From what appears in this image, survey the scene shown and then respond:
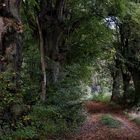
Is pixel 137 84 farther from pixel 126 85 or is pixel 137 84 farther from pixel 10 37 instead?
pixel 10 37

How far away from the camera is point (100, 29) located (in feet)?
74.5

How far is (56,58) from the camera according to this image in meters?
18.8

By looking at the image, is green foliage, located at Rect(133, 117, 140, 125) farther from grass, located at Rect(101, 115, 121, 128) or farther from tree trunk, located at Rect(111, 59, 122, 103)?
tree trunk, located at Rect(111, 59, 122, 103)

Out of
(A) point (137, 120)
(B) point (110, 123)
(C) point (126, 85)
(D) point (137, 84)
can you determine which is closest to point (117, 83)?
(C) point (126, 85)

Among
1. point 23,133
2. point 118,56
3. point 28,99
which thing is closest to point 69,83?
point 28,99

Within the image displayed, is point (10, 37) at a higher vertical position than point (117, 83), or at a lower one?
higher

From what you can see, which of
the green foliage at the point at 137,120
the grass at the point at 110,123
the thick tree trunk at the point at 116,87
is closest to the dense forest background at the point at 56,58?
the thick tree trunk at the point at 116,87

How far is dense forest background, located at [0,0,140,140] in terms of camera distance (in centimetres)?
1017

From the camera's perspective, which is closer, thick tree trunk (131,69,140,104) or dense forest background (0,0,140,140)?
dense forest background (0,0,140,140)

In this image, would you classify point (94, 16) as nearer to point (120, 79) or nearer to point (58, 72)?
point (58, 72)

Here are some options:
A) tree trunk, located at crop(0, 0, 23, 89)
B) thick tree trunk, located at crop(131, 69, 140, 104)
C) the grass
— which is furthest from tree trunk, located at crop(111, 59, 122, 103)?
tree trunk, located at crop(0, 0, 23, 89)

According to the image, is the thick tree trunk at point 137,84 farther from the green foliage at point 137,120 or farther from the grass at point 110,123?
the grass at point 110,123

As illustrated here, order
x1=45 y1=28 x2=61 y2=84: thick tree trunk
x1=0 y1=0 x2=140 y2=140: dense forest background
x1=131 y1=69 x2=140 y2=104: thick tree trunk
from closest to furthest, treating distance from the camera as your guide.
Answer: x1=0 y1=0 x2=140 y2=140: dense forest background → x1=45 y1=28 x2=61 y2=84: thick tree trunk → x1=131 y1=69 x2=140 y2=104: thick tree trunk

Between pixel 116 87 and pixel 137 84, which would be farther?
pixel 116 87
